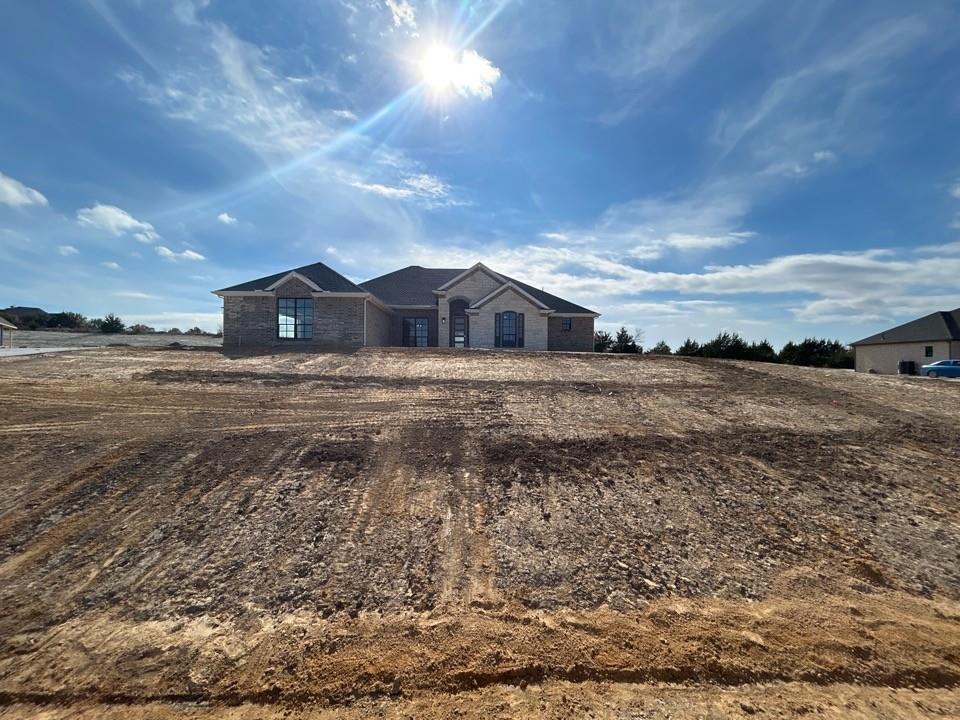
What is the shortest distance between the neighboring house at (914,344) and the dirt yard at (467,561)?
28.7 meters

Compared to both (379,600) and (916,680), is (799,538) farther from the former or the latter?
(379,600)

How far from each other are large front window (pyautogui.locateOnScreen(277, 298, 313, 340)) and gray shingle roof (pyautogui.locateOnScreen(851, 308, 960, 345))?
39.9 metres

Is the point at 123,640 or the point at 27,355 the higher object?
the point at 27,355

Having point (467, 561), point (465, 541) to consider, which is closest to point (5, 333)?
point (465, 541)

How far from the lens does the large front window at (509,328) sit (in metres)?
25.1

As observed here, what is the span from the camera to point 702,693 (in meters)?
3.38

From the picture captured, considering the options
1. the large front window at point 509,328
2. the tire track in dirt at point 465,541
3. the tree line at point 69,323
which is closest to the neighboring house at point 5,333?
the tree line at point 69,323

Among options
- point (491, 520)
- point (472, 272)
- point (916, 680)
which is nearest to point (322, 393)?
point (491, 520)

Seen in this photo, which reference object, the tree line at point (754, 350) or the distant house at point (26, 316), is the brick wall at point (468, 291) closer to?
the tree line at point (754, 350)

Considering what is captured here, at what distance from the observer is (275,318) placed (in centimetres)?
2150

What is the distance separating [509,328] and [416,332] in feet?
20.1

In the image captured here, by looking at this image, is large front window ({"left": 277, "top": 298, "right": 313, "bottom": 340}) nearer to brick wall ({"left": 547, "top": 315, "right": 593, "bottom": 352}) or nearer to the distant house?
brick wall ({"left": 547, "top": 315, "right": 593, "bottom": 352})

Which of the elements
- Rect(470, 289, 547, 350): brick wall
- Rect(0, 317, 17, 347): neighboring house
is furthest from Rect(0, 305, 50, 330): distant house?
Rect(470, 289, 547, 350): brick wall

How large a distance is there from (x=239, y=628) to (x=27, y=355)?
16805 mm
